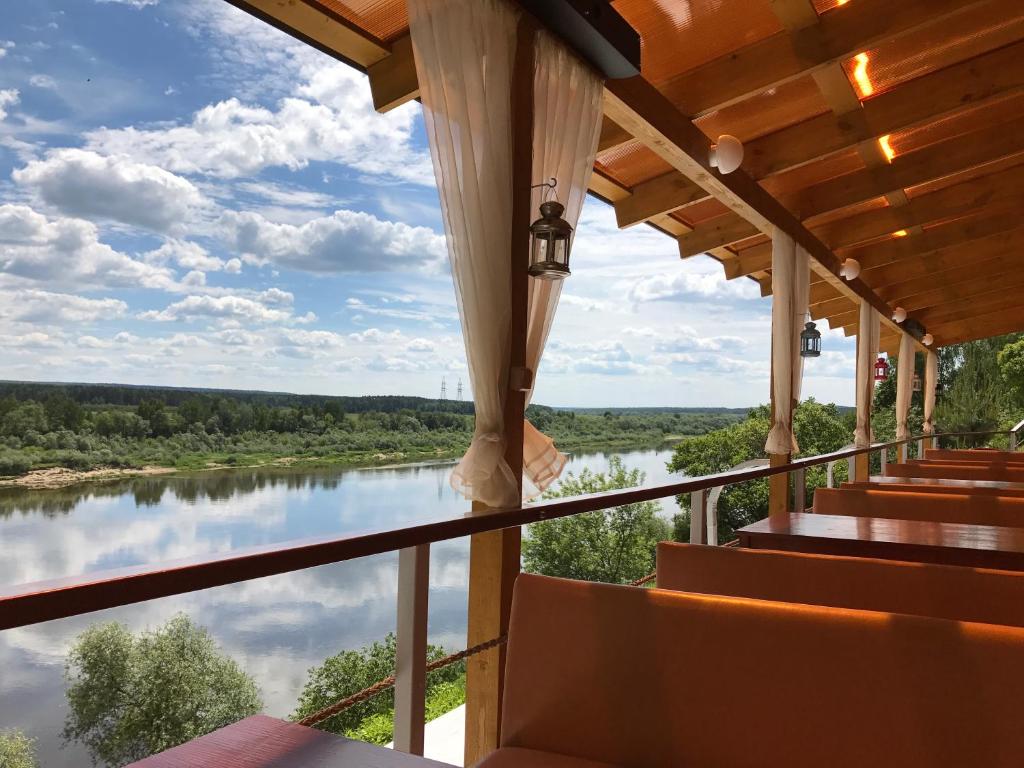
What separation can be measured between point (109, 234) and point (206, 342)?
4.45m

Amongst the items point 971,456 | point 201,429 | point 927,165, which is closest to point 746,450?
point 201,429

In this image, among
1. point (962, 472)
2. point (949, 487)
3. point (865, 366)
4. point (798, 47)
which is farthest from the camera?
point (865, 366)

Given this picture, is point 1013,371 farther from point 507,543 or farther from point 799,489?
point 507,543

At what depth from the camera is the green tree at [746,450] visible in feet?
85.7

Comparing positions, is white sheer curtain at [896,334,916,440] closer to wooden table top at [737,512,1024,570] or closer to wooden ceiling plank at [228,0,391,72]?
wooden table top at [737,512,1024,570]

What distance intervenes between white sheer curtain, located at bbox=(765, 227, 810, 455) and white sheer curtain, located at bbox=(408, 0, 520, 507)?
3.50 meters

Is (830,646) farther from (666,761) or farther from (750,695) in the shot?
(666,761)

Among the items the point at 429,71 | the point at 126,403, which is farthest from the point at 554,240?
the point at 126,403

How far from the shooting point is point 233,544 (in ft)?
48.9

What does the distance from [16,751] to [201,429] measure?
19.1ft

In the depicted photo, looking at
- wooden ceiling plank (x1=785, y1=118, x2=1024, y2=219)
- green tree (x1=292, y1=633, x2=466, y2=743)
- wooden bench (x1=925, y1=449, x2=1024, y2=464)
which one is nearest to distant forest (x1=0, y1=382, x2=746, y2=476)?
wooden bench (x1=925, y1=449, x2=1024, y2=464)

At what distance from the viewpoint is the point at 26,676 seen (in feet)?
46.5

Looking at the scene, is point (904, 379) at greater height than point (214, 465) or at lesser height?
greater

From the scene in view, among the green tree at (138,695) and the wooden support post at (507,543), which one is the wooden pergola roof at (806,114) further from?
the green tree at (138,695)
